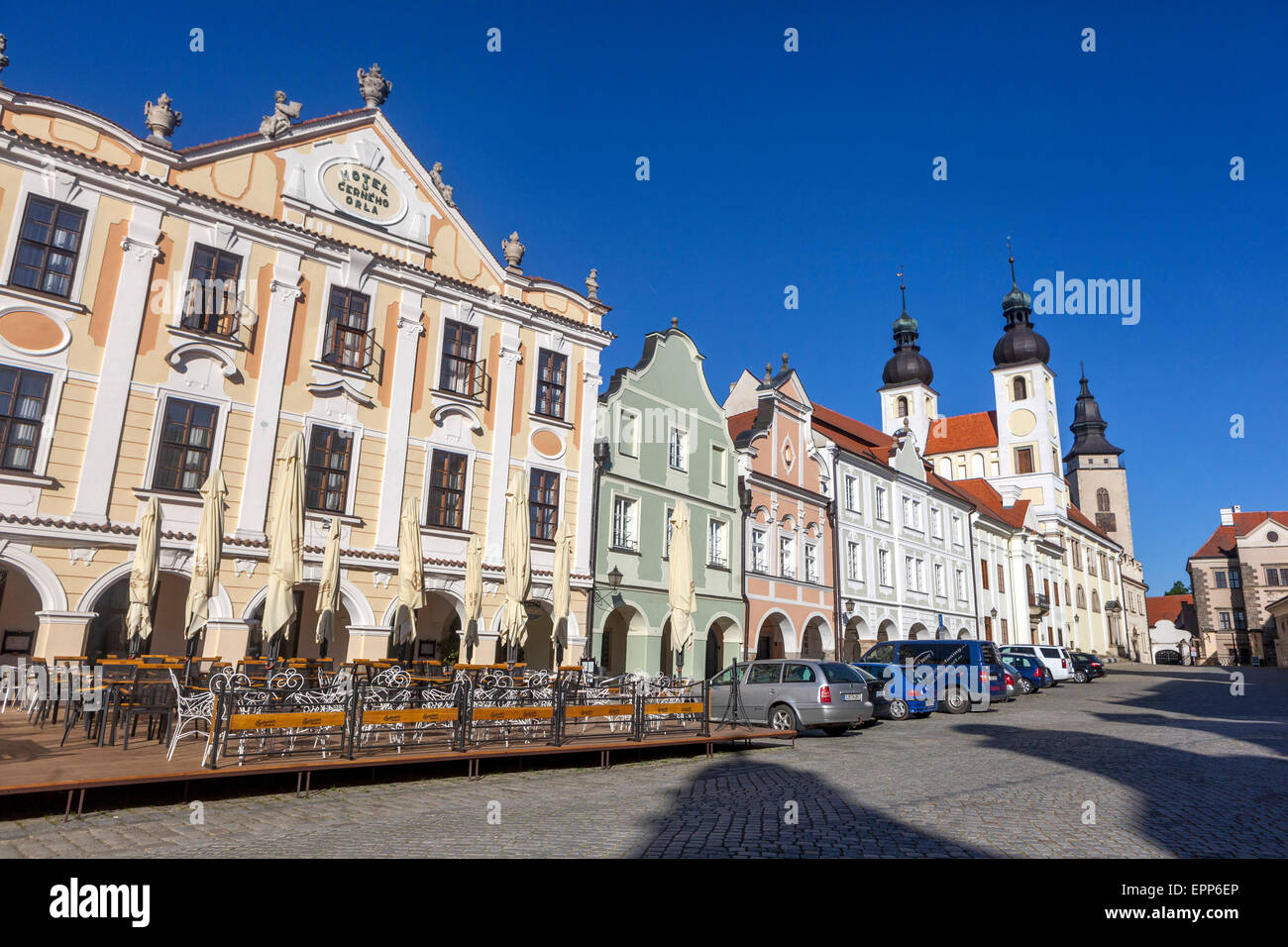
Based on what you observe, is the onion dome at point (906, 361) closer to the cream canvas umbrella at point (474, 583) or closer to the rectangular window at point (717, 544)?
the rectangular window at point (717, 544)

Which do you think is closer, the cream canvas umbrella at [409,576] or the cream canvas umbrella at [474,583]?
the cream canvas umbrella at [409,576]

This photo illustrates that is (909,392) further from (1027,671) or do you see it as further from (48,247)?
(48,247)

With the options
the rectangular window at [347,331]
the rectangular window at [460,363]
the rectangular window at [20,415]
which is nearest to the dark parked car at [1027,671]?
the rectangular window at [460,363]

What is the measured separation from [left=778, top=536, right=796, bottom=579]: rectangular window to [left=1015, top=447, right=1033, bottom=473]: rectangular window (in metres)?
50.9

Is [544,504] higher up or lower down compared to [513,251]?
lower down

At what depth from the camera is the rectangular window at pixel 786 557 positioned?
A: 31500 millimetres

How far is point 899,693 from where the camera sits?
72.2 ft

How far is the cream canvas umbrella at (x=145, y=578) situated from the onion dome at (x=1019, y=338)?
7725 centimetres

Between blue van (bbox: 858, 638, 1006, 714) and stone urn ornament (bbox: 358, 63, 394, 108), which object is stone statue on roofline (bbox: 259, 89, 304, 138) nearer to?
stone urn ornament (bbox: 358, 63, 394, 108)

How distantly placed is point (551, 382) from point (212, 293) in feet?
28.7

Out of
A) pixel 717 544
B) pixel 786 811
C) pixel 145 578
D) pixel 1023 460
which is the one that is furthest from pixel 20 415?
pixel 1023 460

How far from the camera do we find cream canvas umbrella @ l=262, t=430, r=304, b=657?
559 inches
